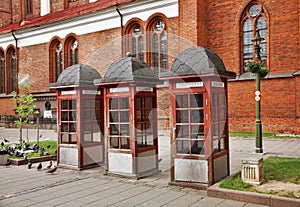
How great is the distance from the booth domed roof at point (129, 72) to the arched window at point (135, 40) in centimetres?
1222

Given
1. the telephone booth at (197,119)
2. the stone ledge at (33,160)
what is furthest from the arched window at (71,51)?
the telephone booth at (197,119)

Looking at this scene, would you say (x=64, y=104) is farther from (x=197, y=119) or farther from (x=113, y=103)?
(x=197, y=119)

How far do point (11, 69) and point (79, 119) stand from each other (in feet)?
78.1

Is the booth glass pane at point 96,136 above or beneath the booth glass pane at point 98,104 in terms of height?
beneath

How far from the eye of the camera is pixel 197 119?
21.9 ft

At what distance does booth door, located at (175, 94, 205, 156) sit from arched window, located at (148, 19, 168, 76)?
40.7ft

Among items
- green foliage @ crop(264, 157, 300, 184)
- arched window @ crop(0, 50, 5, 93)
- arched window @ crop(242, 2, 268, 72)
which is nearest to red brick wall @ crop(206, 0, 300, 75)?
arched window @ crop(242, 2, 268, 72)

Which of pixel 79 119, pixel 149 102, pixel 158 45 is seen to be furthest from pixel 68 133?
pixel 158 45

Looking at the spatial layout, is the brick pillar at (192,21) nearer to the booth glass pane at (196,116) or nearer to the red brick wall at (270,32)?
the red brick wall at (270,32)

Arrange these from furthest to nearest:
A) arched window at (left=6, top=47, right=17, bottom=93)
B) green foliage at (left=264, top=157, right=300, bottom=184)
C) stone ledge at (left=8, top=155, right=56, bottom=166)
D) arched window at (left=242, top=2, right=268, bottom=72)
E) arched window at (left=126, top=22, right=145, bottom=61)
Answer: arched window at (left=6, top=47, right=17, bottom=93)
arched window at (left=126, top=22, right=145, bottom=61)
arched window at (left=242, top=2, right=268, bottom=72)
stone ledge at (left=8, top=155, right=56, bottom=166)
green foliage at (left=264, top=157, right=300, bottom=184)

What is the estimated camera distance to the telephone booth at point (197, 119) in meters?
6.39

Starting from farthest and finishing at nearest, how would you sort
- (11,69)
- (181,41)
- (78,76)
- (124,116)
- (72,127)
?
(11,69) → (181,41) → (72,127) → (78,76) → (124,116)

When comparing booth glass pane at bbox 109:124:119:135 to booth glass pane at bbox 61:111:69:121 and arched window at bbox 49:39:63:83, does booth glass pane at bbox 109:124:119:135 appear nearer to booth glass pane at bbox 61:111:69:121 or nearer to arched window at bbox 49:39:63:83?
booth glass pane at bbox 61:111:69:121

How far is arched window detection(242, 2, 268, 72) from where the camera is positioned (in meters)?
16.4
